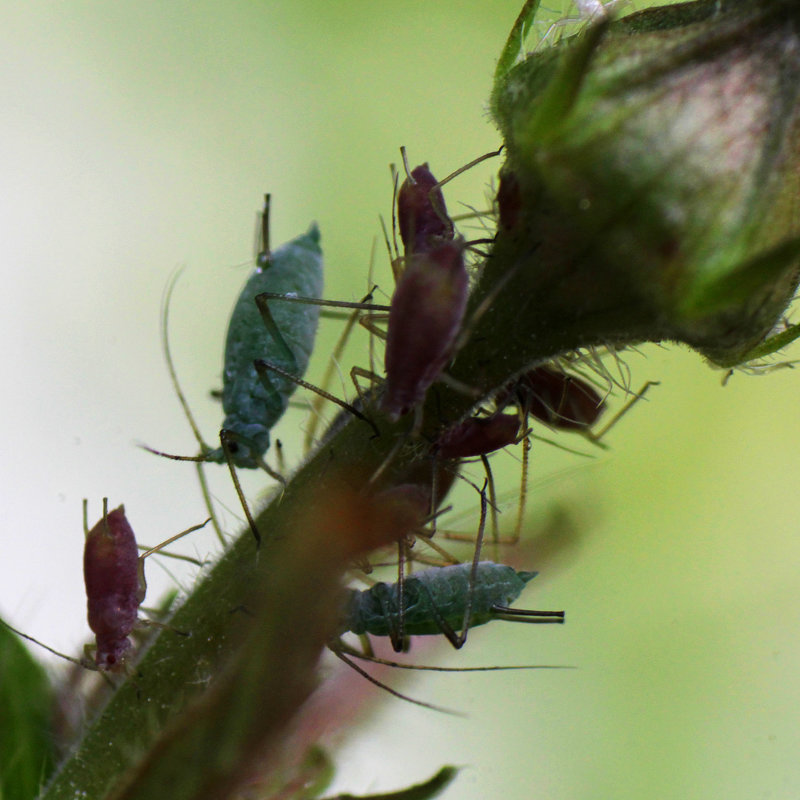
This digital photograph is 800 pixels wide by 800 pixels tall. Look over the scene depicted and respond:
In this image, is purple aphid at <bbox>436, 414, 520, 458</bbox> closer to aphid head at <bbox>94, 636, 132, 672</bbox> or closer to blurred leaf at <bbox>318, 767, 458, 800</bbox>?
blurred leaf at <bbox>318, 767, 458, 800</bbox>

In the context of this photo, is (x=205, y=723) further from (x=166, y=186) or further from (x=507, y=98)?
(x=166, y=186)

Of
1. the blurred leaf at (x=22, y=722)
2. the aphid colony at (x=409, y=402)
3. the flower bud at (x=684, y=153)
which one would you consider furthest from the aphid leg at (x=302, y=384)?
the blurred leaf at (x=22, y=722)

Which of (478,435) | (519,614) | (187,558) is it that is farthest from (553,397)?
(187,558)

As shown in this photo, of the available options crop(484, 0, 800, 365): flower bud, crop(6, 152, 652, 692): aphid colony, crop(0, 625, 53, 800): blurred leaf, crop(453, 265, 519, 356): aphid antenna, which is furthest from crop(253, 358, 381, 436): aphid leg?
crop(0, 625, 53, 800): blurred leaf

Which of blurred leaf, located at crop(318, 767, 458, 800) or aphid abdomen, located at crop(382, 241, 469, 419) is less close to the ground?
aphid abdomen, located at crop(382, 241, 469, 419)

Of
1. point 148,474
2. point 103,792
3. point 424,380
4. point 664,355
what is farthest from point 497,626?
point 424,380

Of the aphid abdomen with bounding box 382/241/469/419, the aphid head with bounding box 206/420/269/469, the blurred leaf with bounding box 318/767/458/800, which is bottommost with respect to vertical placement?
the blurred leaf with bounding box 318/767/458/800

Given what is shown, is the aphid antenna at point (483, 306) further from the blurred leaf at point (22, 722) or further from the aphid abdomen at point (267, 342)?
the blurred leaf at point (22, 722)
